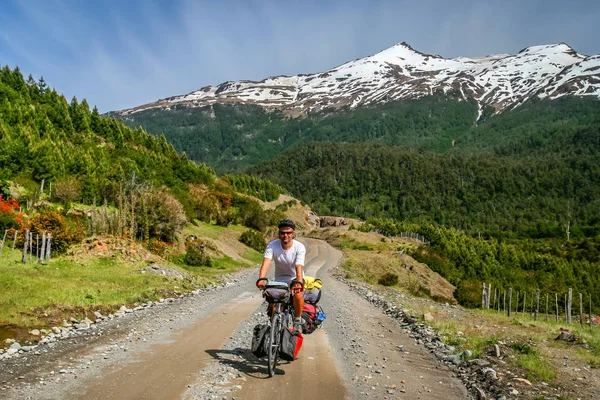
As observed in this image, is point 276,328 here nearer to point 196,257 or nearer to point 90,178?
point 196,257

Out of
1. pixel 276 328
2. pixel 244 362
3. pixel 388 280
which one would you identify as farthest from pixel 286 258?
pixel 388 280

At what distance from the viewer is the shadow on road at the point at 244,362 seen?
27.2ft

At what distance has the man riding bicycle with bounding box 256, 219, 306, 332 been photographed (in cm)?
856

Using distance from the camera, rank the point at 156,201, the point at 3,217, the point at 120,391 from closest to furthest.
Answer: the point at 120,391 → the point at 3,217 → the point at 156,201

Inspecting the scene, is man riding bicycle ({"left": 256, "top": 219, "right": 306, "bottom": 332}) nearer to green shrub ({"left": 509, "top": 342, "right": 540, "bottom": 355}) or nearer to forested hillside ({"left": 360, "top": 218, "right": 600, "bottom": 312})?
green shrub ({"left": 509, "top": 342, "right": 540, "bottom": 355})

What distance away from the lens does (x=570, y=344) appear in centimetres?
1372

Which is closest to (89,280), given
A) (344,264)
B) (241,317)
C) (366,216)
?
(241,317)

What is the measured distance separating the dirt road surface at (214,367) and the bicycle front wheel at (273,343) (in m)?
0.25

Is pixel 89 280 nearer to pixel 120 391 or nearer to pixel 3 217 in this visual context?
pixel 3 217

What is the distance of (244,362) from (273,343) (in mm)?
1219

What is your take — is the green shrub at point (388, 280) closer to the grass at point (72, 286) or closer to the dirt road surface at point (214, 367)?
the grass at point (72, 286)

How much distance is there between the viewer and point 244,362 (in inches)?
352

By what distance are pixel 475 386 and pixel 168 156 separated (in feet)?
241

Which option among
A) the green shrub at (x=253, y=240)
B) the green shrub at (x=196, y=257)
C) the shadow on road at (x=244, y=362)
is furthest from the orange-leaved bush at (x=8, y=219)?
the green shrub at (x=253, y=240)
